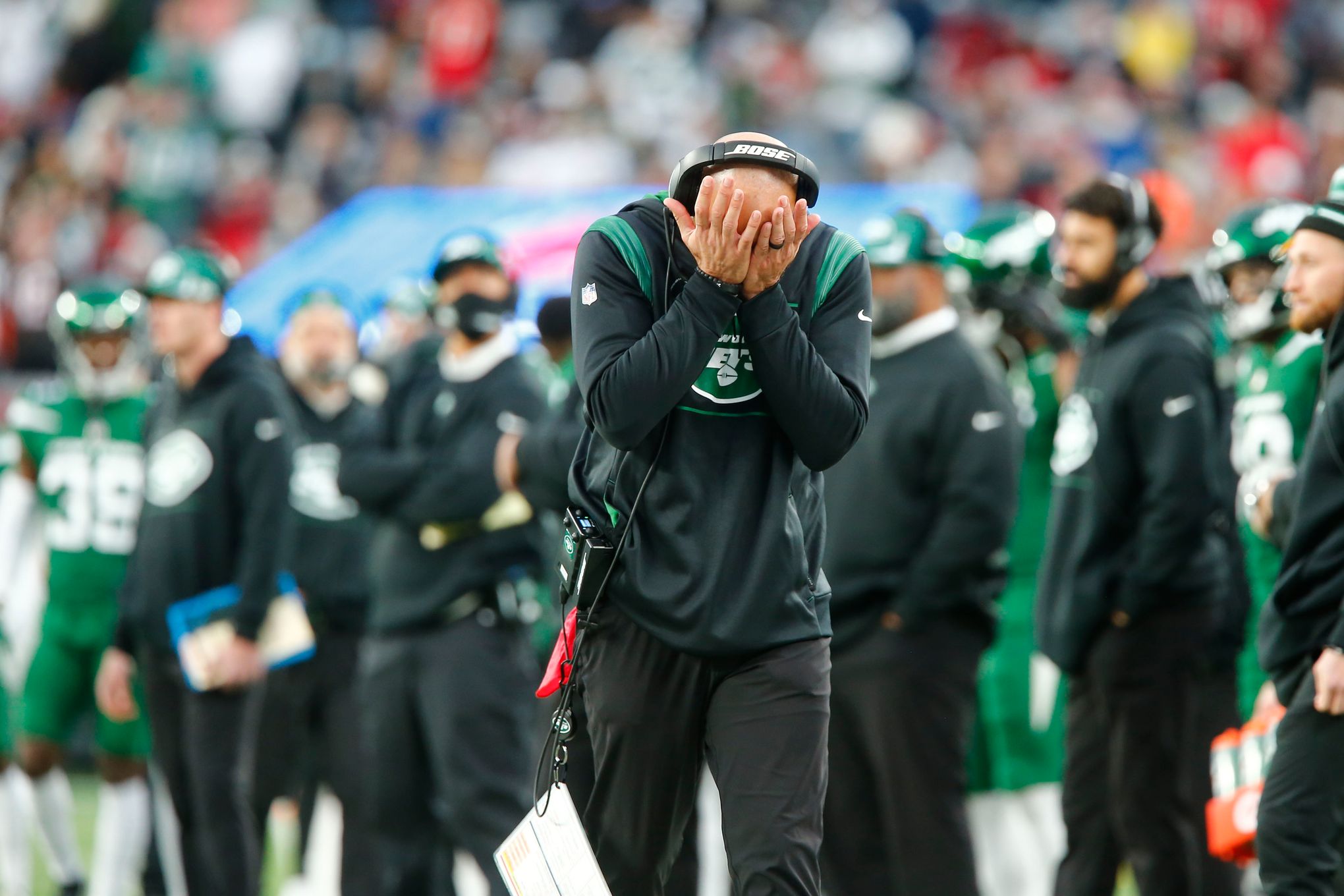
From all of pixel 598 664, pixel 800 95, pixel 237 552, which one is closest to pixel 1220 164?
pixel 800 95

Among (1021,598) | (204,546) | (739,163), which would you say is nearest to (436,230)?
(1021,598)

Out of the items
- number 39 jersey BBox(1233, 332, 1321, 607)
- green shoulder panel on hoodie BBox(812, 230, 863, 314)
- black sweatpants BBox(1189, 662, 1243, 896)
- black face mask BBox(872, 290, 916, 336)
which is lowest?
black sweatpants BBox(1189, 662, 1243, 896)

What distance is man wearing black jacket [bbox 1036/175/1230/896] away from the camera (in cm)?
545

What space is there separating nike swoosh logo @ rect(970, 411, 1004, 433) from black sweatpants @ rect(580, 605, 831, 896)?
6.31 ft

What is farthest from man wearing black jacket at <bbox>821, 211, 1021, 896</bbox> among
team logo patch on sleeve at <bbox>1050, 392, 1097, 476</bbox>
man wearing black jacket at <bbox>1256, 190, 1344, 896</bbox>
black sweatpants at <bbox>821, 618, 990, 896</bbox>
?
man wearing black jacket at <bbox>1256, 190, 1344, 896</bbox>

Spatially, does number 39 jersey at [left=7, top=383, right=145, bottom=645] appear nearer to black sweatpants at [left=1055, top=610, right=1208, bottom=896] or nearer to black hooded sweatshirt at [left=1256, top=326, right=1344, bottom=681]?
black sweatpants at [left=1055, top=610, right=1208, bottom=896]

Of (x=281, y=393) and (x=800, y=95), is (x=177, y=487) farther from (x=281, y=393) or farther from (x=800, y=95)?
(x=800, y=95)

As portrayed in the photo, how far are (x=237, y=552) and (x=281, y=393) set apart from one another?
644 mm

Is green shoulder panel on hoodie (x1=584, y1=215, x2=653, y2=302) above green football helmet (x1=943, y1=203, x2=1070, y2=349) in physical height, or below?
below

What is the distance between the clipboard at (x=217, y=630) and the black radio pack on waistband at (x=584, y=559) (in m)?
2.47

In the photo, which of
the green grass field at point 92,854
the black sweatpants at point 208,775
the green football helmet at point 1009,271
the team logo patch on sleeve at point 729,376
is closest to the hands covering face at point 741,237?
the team logo patch on sleeve at point 729,376

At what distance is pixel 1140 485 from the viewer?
5.68 m

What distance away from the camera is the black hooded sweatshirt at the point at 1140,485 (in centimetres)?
550

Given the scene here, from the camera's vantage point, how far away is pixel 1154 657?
18.1 feet
